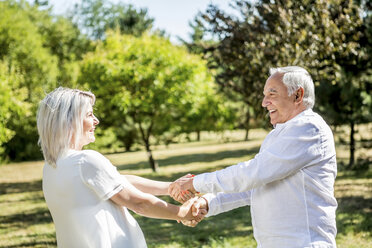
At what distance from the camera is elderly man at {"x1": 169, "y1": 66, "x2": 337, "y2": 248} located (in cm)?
241

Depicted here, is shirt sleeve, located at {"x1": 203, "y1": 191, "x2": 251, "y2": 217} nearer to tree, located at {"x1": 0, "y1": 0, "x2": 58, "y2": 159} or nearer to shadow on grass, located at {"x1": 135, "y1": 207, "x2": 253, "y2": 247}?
shadow on grass, located at {"x1": 135, "y1": 207, "x2": 253, "y2": 247}

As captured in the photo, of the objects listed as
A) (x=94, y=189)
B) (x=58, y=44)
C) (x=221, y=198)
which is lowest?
(x=221, y=198)

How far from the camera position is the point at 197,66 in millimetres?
15836

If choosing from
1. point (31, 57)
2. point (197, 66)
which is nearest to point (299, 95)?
point (197, 66)

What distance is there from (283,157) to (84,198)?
3.70 feet

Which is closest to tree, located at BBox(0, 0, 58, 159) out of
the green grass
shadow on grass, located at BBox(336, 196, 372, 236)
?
the green grass

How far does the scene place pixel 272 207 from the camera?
2.52 meters

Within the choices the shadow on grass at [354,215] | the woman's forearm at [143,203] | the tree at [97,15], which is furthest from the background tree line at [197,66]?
the tree at [97,15]

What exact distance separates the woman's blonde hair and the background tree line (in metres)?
6.00

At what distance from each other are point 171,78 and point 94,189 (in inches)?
527

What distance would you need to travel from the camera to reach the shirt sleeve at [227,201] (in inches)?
124

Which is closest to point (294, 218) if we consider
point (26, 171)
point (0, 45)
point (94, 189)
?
point (94, 189)

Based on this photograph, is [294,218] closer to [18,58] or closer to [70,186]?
[70,186]

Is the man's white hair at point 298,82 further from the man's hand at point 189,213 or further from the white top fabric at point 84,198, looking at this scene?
the white top fabric at point 84,198
